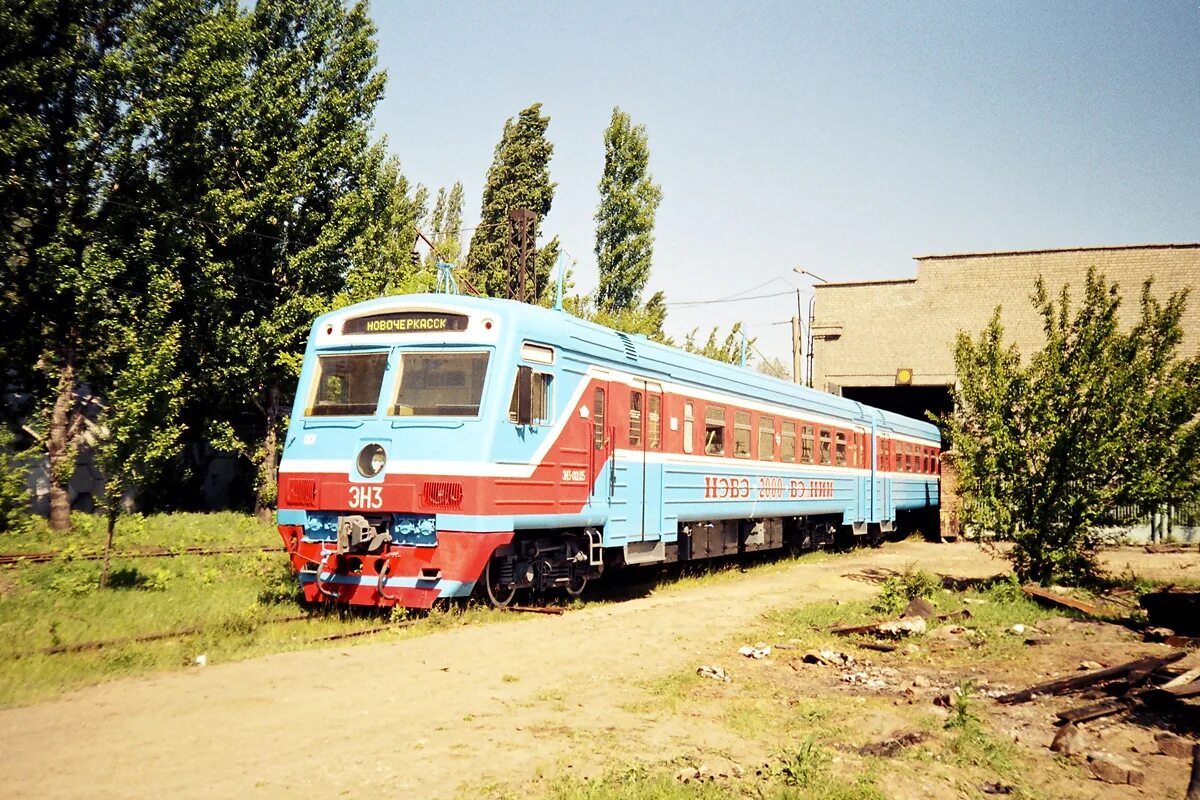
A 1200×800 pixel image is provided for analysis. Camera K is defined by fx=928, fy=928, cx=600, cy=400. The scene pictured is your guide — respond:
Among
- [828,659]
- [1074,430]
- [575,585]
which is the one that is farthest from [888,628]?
[1074,430]

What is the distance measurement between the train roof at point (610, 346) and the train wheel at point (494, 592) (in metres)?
2.91

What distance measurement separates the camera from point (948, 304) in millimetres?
31672

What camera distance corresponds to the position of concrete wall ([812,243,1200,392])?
29.6 meters

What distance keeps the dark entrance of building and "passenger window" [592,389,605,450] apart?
22.9m

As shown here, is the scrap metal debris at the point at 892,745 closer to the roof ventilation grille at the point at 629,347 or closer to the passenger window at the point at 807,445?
the roof ventilation grille at the point at 629,347

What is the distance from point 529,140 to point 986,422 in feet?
99.9

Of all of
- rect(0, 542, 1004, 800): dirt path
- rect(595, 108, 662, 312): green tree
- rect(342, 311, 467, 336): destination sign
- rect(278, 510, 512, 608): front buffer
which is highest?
rect(595, 108, 662, 312): green tree

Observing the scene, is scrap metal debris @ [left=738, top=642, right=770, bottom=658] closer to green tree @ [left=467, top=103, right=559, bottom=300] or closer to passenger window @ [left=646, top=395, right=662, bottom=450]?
passenger window @ [left=646, top=395, right=662, bottom=450]

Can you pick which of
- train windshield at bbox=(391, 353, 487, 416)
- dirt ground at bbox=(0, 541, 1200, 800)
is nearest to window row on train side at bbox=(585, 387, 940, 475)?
train windshield at bbox=(391, 353, 487, 416)

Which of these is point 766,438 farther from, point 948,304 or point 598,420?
point 948,304

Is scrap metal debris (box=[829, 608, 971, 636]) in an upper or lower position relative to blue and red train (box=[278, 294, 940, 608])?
lower

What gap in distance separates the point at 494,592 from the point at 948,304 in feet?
81.2

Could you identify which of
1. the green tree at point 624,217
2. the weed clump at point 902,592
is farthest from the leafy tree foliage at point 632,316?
the weed clump at point 902,592

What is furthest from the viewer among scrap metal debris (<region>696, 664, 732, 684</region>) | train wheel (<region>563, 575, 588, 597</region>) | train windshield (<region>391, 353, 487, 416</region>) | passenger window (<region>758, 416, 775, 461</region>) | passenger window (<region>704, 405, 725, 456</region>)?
passenger window (<region>758, 416, 775, 461</region>)
